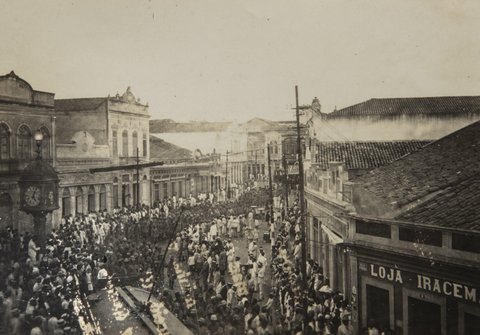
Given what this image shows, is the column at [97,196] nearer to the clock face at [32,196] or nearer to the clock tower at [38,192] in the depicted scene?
the clock tower at [38,192]

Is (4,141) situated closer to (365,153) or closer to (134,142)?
(134,142)

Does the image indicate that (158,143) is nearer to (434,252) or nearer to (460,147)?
(460,147)

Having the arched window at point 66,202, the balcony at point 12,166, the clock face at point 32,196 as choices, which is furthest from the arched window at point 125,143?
the clock face at point 32,196

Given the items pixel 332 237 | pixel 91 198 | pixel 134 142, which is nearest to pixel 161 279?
pixel 332 237

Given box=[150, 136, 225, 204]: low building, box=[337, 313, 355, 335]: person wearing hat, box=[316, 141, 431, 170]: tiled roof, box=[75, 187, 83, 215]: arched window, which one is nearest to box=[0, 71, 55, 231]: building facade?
box=[75, 187, 83, 215]: arched window

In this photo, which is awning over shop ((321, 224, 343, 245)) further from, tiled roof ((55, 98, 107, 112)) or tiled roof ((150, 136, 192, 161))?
tiled roof ((150, 136, 192, 161))

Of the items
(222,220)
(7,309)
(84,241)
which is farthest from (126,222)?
(7,309)

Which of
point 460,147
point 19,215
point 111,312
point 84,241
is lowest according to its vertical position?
point 111,312
